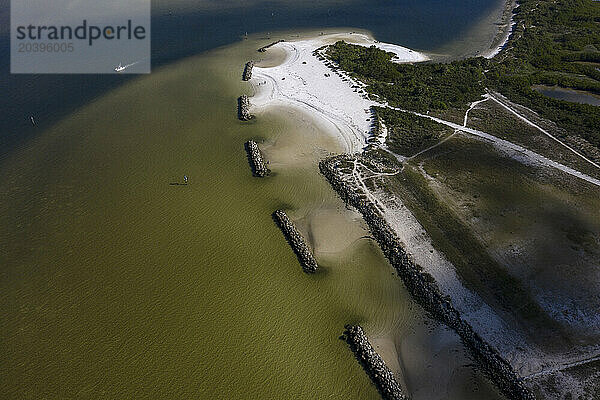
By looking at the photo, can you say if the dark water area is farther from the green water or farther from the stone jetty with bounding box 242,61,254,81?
the stone jetty with bounding box 242,61,254,81

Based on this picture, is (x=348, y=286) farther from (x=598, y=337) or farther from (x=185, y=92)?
(x=185, y=92)

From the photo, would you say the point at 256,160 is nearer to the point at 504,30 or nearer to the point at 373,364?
the point at 373,364

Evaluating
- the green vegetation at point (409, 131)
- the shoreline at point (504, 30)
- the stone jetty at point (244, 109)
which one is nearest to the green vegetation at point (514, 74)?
the shoreline at point (504, 30)

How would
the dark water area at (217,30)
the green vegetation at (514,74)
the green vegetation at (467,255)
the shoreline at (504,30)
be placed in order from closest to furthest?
the green vegetation at (467,255) < the green vegetation at (514,74) < the dark water area at (217,30) < the shoreline at (504,30)

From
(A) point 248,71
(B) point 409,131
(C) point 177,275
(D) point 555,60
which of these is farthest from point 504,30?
(C) point 177,275

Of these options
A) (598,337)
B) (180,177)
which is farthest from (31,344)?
(598,337)

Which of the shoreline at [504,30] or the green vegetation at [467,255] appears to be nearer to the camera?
the green vegetation at [467,255]

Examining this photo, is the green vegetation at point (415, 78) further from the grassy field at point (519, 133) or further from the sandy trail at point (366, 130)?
the grassy field at point (519, 133)
